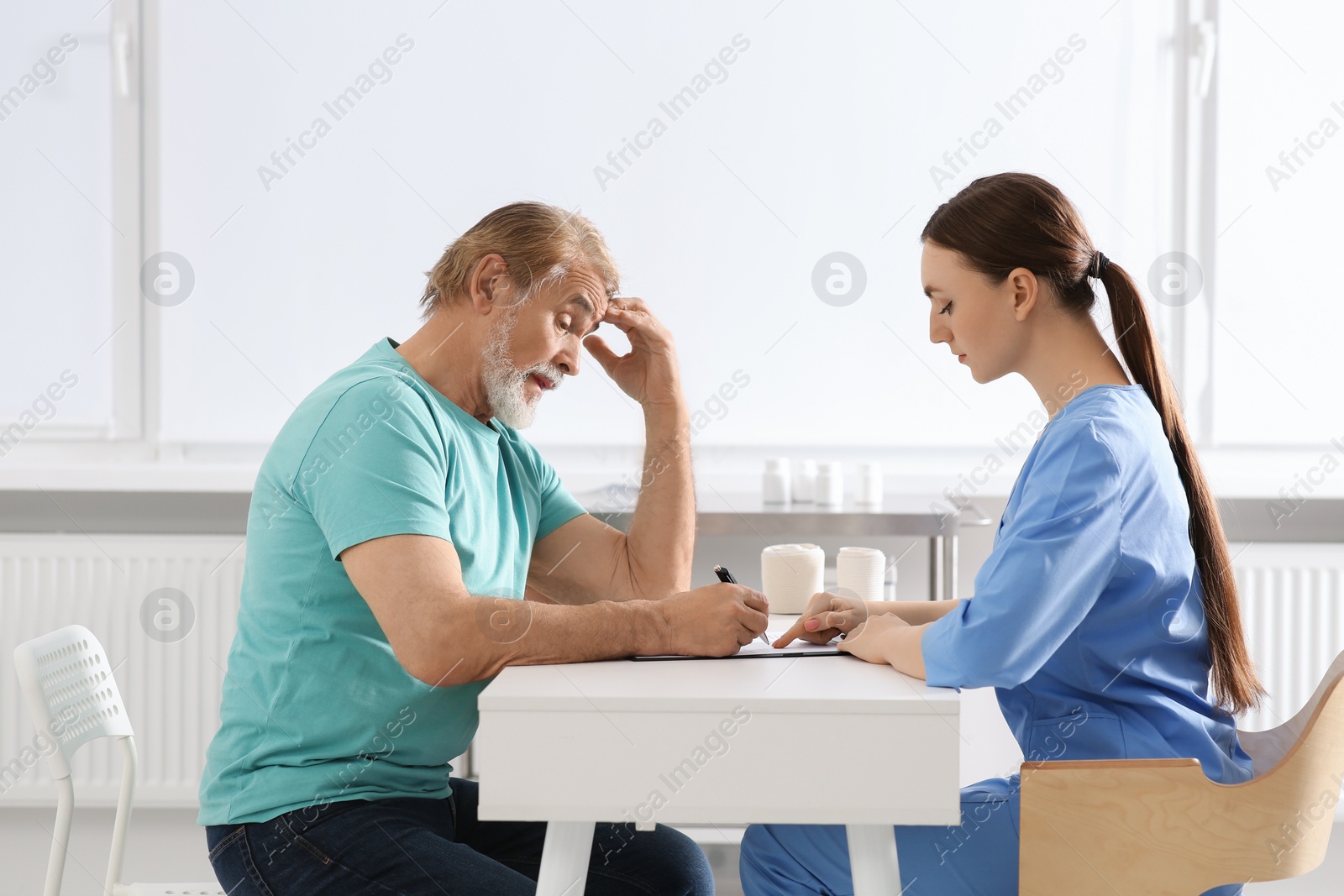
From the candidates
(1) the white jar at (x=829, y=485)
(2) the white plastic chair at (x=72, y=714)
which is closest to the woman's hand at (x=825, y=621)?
(2) the white plastic chair at (x=72, y=714)

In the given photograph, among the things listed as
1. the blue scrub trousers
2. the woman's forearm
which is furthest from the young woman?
the woman's forearm

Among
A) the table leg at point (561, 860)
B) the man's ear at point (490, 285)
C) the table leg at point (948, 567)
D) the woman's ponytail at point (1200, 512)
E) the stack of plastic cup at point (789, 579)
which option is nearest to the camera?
the table leg at point (561, 860)

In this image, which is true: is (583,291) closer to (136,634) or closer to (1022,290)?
(1022,290)

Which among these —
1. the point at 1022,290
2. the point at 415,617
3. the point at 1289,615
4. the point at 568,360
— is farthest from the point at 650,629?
the point at 1289,615

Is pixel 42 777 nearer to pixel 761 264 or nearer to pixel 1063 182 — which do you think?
pixel 761 264

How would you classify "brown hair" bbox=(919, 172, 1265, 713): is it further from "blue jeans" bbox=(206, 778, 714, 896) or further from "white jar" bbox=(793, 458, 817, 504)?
"white jar" bbox=(793, 458, 817, 504)

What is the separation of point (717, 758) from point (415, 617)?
0.34 m

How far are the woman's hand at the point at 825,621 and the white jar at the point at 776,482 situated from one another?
116 cm

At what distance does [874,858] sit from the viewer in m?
1.05

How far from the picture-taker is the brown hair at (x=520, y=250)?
1.43 m

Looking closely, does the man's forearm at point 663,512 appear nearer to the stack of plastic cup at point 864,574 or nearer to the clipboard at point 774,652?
the stack of plastic cup at point 864,574

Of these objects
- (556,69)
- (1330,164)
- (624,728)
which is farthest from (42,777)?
(1330,164)

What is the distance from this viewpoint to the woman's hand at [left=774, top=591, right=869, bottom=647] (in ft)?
4.33

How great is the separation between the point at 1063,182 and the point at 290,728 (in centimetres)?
224
